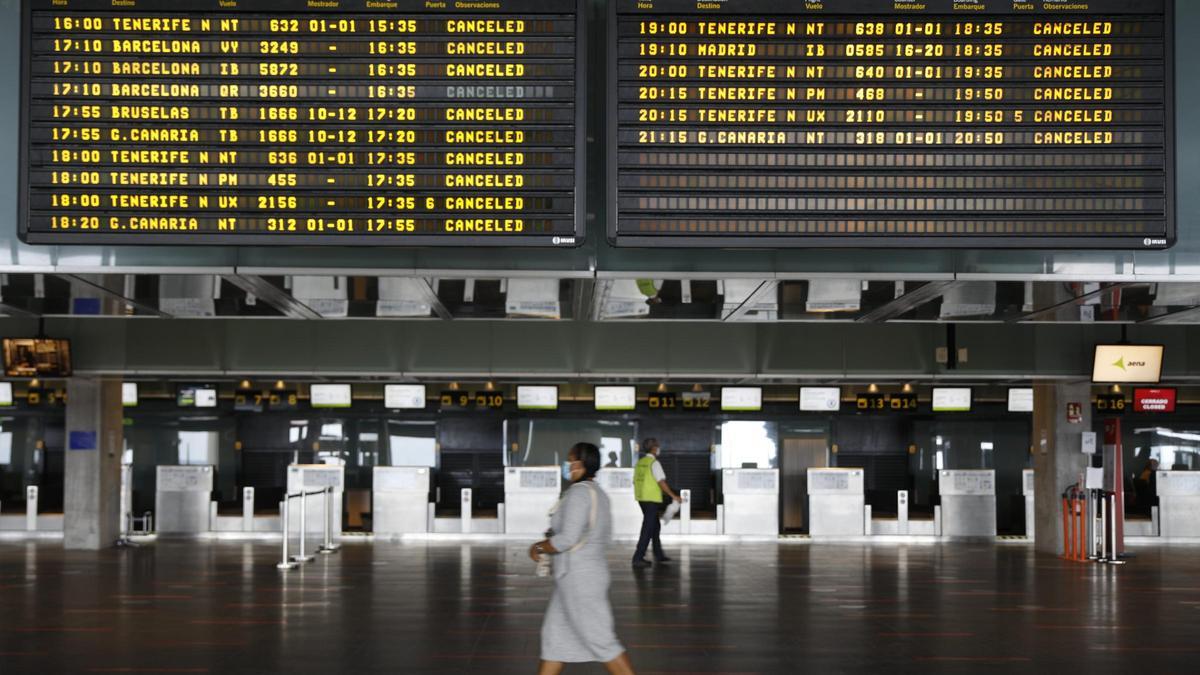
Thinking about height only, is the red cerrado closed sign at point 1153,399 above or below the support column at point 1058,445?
above

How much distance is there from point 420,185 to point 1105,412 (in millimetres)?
21075

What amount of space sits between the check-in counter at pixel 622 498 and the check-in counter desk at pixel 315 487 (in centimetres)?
475

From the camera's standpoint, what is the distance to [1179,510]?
21062 millimetres

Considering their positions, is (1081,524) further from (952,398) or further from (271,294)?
(271,294)

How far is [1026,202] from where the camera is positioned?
640cm

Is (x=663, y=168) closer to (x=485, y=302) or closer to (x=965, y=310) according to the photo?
(x=485, y=302)

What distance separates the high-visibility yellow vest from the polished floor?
96 centimetres

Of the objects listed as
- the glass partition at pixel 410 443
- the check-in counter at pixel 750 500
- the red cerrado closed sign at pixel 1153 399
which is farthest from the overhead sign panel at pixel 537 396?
the red cerrado closed sign at pixel 1153 399

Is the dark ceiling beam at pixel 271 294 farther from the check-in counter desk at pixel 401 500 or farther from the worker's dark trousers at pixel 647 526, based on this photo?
the check-in counter desk at pixel 401 500

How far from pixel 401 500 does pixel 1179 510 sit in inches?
552

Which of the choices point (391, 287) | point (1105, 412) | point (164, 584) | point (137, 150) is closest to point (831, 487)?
point (1105, 412)

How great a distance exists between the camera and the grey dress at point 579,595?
6359 mm

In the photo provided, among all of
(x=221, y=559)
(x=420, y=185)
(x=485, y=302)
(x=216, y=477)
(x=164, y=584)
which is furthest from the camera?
(x=216, y=477)

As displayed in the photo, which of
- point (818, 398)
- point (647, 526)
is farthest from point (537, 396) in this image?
point (647, 526)
